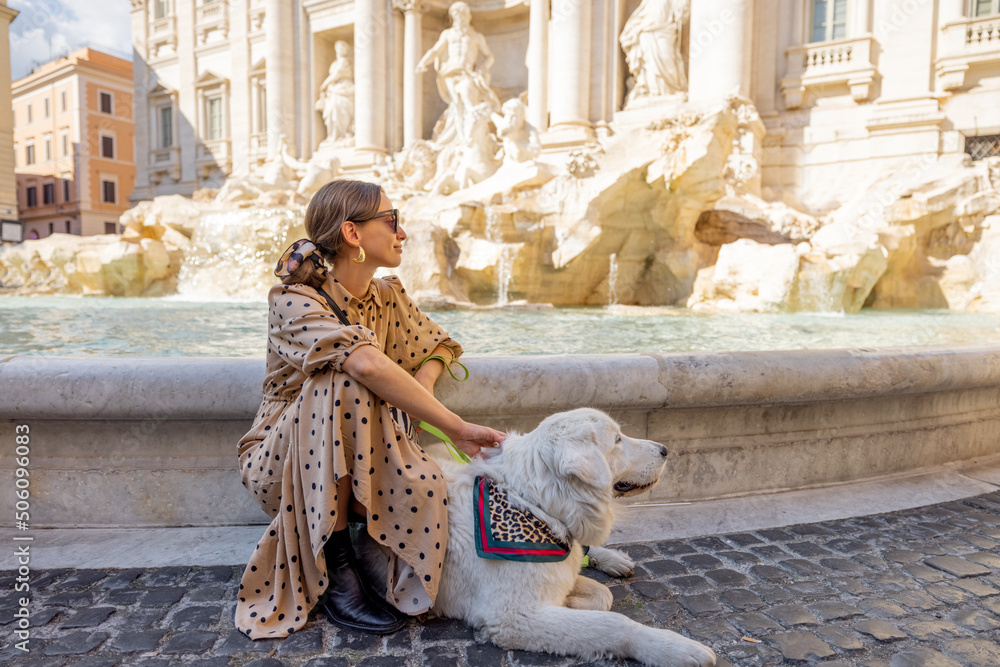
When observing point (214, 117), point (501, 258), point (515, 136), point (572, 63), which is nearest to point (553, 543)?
point (501, 258)

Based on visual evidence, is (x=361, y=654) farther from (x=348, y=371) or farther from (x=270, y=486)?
(x=348, y=371)

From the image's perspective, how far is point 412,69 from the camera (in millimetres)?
21469

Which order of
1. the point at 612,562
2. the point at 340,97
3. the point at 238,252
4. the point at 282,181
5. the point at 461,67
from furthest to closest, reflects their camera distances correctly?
the point at 340,97 → the point at 282,181 → the point at 461,67 → the point at 238,252 → the point at 612,562

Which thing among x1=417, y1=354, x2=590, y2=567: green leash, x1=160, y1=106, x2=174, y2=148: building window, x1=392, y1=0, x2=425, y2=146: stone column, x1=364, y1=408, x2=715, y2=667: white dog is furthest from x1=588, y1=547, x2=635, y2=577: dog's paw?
x1=160, y1=106, x2=174, y2=148: building window

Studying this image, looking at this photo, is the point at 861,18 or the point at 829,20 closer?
the point at 861,18

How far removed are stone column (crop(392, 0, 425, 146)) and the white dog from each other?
2053 centimetres

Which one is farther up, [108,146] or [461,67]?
[108,146]

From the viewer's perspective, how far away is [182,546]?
2.63 meters

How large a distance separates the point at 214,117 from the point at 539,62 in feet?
56.5

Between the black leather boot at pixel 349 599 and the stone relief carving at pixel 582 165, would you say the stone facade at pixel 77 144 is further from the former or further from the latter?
the black leather boot at pixel 349 599

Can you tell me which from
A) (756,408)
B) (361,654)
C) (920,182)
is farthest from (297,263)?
(920,182)

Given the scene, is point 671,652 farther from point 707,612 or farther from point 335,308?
point 335,308

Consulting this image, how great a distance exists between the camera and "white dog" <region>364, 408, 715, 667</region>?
1866 millimetres

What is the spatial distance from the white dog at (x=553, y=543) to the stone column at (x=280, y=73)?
80.6 ft
